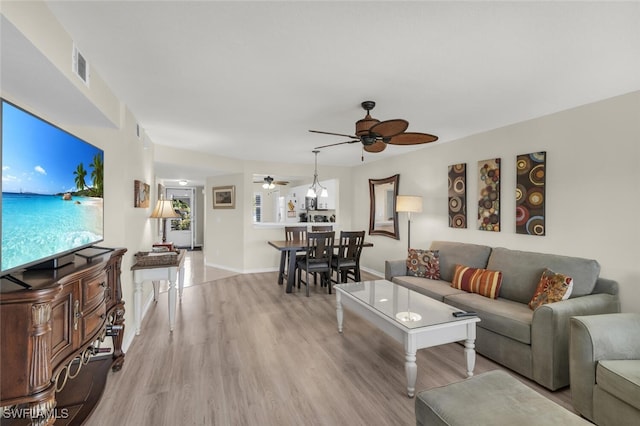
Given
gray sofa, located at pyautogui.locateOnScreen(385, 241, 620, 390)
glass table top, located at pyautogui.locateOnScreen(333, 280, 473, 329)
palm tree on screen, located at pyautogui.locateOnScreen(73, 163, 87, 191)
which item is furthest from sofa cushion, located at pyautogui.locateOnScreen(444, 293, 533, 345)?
palm tree on screen, located at pyautogui.locateOnScreen(73, 163, 87, 191)

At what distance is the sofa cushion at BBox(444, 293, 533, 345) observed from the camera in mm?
2297

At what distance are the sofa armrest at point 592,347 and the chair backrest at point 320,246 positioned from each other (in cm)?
300

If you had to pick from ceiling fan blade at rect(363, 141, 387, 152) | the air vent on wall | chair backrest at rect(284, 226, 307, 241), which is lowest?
chair backrest at rect(284, 226, 307, 241)

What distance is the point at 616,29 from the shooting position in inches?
63.5

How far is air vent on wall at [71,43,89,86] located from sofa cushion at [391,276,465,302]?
347 centimetres

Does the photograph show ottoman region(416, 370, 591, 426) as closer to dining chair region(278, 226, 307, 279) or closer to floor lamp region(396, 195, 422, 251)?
floor lamp region(396, 195, 422, 251)

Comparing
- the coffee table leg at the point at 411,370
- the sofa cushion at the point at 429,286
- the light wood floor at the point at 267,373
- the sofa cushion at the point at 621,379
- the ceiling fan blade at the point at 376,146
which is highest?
the ceiling fan blade at the point at 376,146

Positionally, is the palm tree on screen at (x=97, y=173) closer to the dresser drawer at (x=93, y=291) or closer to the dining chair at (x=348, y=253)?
the dresser drawer at (x=93, y=291)

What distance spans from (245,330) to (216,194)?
390 cm

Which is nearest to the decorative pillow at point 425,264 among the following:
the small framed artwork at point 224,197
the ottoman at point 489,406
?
the ottoman at point 489,406

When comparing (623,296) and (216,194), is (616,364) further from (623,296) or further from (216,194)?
(216,194)

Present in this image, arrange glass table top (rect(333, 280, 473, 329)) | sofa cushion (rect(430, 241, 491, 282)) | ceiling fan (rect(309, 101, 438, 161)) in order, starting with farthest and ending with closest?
sofa cushion (rect(430, 241, 491, 282)) < ceiling fan (rect(309, 101, 438, 161)) < glass table top (rect(333, 280, 473, 329))

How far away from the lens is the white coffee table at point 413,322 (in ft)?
6.73

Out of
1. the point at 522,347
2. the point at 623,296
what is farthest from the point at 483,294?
the point at 623,296
